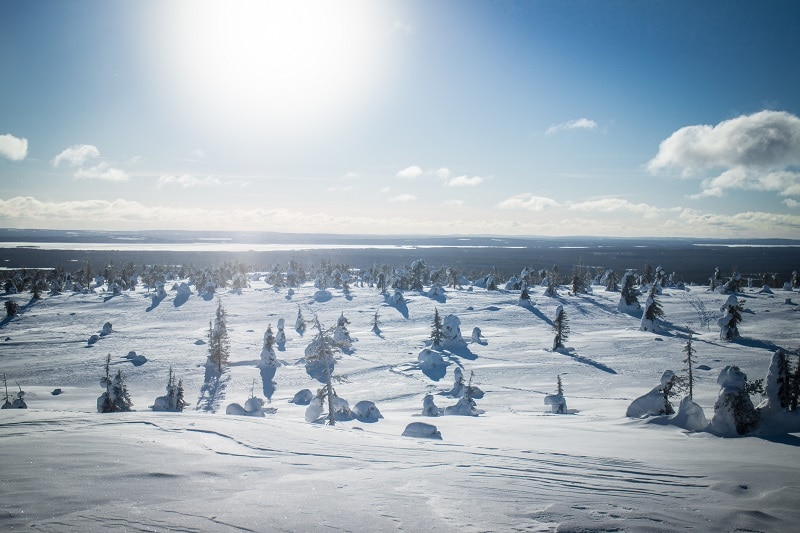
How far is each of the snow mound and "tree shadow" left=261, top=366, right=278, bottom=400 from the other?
27020 mm

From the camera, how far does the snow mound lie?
52.4ft

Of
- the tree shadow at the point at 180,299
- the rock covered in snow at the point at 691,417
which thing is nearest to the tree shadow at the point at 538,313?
the rock covered in snow at the point at 691,417

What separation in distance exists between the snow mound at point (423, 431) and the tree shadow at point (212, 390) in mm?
25781

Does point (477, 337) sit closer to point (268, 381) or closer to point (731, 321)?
point (268, 381)

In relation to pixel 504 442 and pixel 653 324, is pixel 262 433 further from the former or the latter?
pixel 653 324

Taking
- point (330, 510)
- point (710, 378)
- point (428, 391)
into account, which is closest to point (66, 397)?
point (428, 391)

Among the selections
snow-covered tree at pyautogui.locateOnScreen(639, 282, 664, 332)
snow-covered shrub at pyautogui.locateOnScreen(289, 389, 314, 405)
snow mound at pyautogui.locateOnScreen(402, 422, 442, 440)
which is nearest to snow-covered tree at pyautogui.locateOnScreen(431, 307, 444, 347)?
snow-covered shrub at pyautogui.locateOnScreen(289, 389, 314, 405)

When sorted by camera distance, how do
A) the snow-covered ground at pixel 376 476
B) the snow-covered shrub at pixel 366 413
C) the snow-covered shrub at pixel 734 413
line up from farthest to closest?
the snow-covered shrub at pixel 366 413 → the snow-covered shrub at pixel 734 413 → the snow-covered ground at pixel 376 476

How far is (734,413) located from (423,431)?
10.2 metres

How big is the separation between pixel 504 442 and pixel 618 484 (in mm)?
4483

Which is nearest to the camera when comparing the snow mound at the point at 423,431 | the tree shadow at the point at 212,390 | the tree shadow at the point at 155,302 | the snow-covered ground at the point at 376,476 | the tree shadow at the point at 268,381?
the snow-covered ground at the point at 376,476

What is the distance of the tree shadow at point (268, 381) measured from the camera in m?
42.0

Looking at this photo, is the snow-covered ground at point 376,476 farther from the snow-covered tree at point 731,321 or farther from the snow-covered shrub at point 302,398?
the snow-covered tree at point 731,321

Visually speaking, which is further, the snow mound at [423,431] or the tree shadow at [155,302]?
the tree shadow at [155,302]
